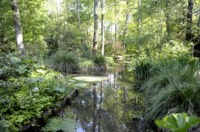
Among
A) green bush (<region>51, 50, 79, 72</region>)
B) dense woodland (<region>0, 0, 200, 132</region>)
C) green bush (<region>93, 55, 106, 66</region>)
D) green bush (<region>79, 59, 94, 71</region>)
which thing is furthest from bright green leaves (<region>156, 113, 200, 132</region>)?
green bush (<region>93, 55, 106, 66</region>)

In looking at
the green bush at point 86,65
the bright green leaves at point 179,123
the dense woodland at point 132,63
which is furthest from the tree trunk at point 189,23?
the bright green leaves at point 179,123

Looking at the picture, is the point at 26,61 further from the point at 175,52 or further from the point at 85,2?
the point at 85,2

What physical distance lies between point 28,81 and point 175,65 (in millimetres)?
3329

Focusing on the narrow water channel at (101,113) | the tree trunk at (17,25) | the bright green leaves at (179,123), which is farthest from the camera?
the tree trunk at (17,25)

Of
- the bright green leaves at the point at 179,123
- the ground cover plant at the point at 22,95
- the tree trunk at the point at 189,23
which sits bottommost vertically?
→ the ground cover plant at the point at 22,95

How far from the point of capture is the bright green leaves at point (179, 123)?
1017 mm

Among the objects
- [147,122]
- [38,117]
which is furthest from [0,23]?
[147,122]

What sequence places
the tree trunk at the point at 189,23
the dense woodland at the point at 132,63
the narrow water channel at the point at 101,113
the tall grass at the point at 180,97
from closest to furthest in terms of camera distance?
the tall grass at the point at 180,97, the dense woodland at the point at 132,63, the narrow water channel at the point at 101,113, the tree trunk at the point at 189,23

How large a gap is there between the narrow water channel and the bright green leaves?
2678 millimetres

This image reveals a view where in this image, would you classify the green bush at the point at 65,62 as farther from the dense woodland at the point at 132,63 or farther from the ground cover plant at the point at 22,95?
the ground cover plant at the point at 22,95

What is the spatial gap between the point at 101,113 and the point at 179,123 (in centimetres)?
350

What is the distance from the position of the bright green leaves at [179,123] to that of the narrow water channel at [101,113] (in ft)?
8.79

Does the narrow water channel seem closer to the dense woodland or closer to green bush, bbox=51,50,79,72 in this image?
the dense woodland

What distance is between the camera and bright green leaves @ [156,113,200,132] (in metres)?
1.02
